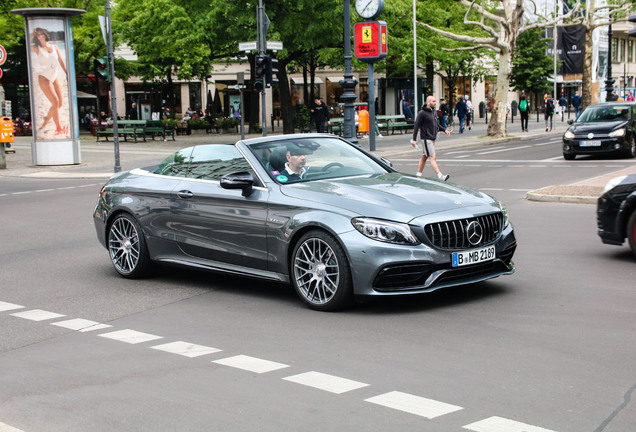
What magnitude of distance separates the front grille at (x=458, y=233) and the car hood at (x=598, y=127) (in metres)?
18.0

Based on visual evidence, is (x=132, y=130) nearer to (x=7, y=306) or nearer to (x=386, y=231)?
(x=7, y=306)

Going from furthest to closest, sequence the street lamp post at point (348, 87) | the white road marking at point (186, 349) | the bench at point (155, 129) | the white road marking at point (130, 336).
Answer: the bench at point (155, 129) < the street lamp post at point (348, 87) < the white road marking at point (130, 336) < the white road marking at point (186, 349)

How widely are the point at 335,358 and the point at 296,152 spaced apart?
292cm

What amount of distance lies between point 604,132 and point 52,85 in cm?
1717

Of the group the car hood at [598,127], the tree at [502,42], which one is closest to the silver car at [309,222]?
the car hood at [598,127]

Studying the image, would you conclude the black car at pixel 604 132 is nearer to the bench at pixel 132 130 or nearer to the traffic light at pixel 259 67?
the traffic light at pixel 259 67

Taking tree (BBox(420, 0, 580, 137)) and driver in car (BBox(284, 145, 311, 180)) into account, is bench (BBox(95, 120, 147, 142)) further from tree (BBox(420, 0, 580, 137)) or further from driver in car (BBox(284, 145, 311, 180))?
driver in car (BBox(284, 145, 311, 180))

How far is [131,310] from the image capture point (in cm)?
771

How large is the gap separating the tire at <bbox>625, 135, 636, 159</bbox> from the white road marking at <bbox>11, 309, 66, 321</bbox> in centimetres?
2020

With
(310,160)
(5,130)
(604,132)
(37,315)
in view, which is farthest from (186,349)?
(5,130)

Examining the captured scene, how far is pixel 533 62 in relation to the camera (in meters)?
71.2

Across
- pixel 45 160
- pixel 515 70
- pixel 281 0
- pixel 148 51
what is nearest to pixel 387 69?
pixel 515 70

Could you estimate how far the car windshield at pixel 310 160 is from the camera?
8.10 meters

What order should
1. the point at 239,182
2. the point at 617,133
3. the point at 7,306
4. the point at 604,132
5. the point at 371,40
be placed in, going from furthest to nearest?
1. the point at 371,40
2. the point at 604,132
3. the point at 617,133
4. the point at 7,306
5. the point at 239,182
